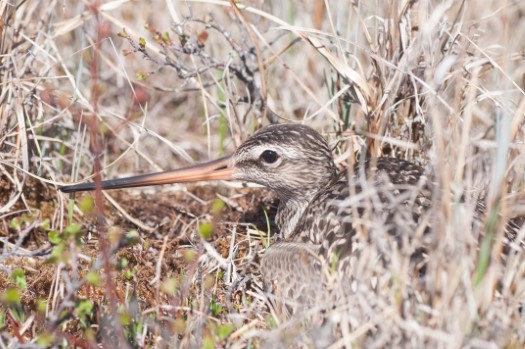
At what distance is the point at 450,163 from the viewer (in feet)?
11.7

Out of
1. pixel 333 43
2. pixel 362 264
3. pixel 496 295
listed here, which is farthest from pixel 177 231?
pixel 496 295

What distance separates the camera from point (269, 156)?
4441mm

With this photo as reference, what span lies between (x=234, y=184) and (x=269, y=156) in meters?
0.81

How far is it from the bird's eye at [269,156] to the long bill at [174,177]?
7.4 inches

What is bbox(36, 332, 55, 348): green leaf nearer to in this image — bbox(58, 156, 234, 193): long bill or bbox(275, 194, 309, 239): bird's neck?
bbox(58, 156, 234, 193): long bill

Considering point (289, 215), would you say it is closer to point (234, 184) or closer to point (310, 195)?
point (310, 195)

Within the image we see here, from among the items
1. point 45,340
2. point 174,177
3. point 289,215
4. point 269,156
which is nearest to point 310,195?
point 289,215

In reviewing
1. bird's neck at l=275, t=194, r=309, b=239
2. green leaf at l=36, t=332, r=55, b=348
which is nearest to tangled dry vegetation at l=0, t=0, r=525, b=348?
green leaf at l=36, t=332, r=55, b=348

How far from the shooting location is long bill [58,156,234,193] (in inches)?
173

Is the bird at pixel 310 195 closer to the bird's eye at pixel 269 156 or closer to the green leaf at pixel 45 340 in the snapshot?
the bird's eye at pixel 269 156

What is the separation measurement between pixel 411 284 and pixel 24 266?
221cm

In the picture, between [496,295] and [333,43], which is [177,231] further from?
[496,295]

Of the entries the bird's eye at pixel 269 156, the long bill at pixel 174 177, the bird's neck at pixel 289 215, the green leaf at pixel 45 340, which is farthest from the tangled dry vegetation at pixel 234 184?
the bird's eye at pixel 269 156

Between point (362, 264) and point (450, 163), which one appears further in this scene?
point (450, 163)
